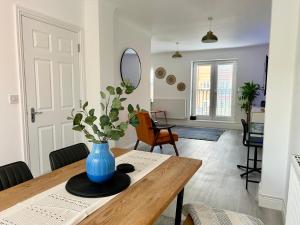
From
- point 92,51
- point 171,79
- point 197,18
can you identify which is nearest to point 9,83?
point 92,51

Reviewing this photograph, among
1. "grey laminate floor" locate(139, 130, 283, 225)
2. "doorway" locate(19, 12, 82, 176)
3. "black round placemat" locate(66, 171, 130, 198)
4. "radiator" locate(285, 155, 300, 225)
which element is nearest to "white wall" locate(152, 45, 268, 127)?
"grey laminate floor" locate(139, 130, 283, 225)

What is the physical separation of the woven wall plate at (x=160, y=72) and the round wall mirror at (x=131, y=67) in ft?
10.1

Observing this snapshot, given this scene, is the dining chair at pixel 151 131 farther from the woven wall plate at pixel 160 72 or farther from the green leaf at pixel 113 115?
the woven wall plate at pixel 160 72

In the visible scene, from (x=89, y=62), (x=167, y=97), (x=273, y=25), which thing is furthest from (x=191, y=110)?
(x=273, y=25)

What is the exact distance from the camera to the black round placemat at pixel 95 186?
3.77 ft

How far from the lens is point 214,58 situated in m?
7.19

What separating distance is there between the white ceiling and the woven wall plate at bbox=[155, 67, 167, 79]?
2.12m

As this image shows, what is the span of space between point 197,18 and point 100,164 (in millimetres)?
3581

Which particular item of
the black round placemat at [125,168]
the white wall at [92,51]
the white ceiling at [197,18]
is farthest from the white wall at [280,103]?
the white wall at [92,51]

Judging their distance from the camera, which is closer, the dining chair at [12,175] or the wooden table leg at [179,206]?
the dining chair at [12,175]

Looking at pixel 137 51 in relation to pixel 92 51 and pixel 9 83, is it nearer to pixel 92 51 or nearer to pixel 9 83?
pixel 92 51

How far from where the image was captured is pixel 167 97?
7934mm

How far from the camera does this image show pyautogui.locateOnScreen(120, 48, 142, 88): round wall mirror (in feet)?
14.3

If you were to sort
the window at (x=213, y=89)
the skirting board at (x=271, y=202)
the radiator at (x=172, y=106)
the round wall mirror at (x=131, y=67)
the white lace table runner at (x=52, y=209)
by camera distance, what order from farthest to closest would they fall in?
1. the radiator at (x=172, y=106)
2. the window at (x=213, y=89)
3. the round wall mirror at (x=131, y=67)
4. the skirting board at (x=271, y=202)
5. the white lace table runner at (x=52, y=209)
